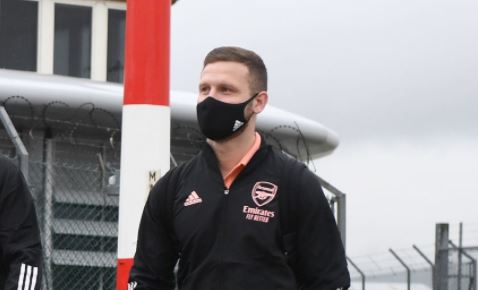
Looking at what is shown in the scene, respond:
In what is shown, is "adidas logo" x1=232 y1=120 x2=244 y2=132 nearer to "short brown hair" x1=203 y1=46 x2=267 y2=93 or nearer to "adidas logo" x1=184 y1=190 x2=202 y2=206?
"short brown hair" x1=203 y1=46 x2=267 y2=93

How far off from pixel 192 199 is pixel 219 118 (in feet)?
1.00

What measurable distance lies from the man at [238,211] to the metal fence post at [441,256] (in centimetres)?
685

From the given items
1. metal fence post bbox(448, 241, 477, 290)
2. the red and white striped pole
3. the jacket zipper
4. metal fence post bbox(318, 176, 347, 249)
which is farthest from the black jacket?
metal fence post bbox(448, 241, 477, 290)

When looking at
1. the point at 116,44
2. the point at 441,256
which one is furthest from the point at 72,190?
the point at 116,44

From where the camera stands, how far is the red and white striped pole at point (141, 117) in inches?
335

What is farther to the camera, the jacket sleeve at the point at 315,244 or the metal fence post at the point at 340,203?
the metal fence post at the point at 340,203

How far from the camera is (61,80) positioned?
43.3 feet

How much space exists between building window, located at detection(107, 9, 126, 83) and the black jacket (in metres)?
11.6

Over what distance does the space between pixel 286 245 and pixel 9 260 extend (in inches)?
56.9

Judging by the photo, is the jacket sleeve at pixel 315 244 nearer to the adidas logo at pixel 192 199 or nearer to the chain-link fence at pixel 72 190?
the adidas logo at pixel 192 199

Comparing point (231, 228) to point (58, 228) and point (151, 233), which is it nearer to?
point (151, 233)

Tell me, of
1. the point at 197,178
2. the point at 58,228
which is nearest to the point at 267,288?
the point at 197,178

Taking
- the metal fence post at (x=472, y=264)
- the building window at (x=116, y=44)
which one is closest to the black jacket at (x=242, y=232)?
the metal fence post at (x=472, y=264)

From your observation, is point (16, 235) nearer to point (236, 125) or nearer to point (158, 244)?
point (158, 244)
